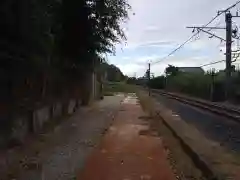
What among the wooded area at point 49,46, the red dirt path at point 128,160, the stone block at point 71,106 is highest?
the wooded area at point 49,46

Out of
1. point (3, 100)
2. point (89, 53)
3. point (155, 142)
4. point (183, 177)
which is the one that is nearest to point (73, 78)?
point (89, 53)

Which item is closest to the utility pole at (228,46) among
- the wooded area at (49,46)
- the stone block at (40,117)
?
the wooded area at (49,46)

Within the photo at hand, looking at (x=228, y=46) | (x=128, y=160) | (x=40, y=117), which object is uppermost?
(x=228, y=46)

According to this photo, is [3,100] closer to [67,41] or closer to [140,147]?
[140,147]

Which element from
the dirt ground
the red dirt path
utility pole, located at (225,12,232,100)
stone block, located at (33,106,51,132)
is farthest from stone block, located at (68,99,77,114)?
utility pole, located at (225,12,232,100)

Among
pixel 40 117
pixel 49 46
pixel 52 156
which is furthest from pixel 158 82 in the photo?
pixel 52 156

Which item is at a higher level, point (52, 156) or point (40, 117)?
point (40, 117)

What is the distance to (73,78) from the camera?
79.5ft

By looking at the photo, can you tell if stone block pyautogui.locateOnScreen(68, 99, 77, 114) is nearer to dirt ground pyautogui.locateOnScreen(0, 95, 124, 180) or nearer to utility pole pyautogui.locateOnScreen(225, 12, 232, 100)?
dirt ground pyautogui.locateOnScreen(0, 95, 124, 180)

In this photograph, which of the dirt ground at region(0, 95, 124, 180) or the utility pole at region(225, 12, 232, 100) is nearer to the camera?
the dirt ground at region(0, 95, 124, 180)

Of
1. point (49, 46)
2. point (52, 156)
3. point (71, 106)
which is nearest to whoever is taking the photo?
point (52, 156)

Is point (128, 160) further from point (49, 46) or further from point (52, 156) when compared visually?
point (49, 46)

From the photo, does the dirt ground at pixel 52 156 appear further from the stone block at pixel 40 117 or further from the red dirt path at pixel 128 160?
the stone block at pixel 40 117

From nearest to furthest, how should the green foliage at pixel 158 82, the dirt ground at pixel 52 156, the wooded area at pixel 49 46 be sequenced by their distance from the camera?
the dirt ground at pixel 52 156 → the wooded area at pixel 49 46 → the green foliage at pixel 158 82
